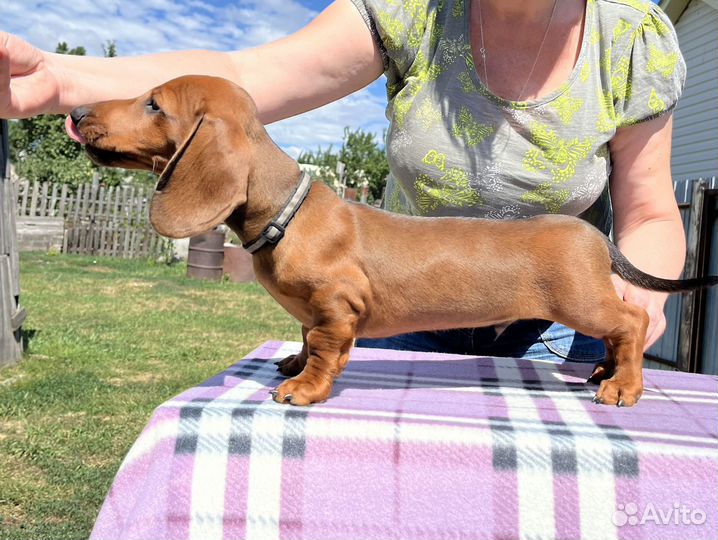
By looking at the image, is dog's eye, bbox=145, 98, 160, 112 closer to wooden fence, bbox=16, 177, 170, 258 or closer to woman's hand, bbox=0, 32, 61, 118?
woman's hand, bbox=0, 32, 61, 118

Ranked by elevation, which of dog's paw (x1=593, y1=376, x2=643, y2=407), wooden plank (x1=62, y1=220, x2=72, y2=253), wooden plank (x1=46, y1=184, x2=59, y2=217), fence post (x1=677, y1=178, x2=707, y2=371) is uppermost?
dog's paw (x1=593, y1=376, x2=643, y2=407)

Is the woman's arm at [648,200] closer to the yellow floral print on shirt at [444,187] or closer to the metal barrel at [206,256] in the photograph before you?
the yellow floral print on shirt at [444,187]

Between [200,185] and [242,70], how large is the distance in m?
0.84

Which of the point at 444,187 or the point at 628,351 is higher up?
the point at 444,187

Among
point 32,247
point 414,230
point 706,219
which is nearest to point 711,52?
point 706,219

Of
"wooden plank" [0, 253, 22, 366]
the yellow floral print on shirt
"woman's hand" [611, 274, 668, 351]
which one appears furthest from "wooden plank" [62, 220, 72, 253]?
"woman's hand" [611, 274, 668, 351]

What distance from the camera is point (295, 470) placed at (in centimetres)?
157

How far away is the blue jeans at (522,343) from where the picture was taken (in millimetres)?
2896

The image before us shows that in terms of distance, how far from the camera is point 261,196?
1890 millimetres

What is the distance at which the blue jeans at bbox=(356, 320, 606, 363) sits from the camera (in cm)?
290

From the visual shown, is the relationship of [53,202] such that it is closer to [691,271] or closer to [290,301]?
[691,271]

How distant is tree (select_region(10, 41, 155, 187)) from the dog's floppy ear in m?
22.8

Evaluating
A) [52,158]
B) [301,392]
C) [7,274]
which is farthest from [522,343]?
[52,158]

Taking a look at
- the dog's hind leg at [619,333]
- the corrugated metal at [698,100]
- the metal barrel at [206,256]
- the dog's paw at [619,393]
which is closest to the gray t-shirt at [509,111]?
the dog's hind leg at [619,333]
